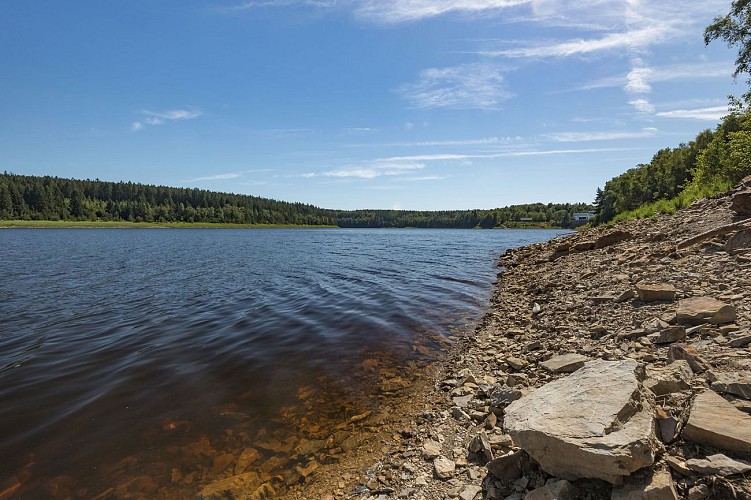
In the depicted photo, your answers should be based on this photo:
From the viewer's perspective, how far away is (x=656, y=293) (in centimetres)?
1019

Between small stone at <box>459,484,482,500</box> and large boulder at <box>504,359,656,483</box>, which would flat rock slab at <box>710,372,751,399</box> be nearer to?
large boulder at <box>504,359,656,483</box>

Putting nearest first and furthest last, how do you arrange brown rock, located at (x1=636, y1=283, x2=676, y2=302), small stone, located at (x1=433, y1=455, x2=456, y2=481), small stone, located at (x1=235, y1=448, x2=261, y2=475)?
small stone, located at (x1=433, y1=455, x2=456, y2=481)
small stone, located at (x1=235, y1=448, x2=261, y2=475)
brown rock, located at (x1=636, y1=283, x2=676, y2=302)

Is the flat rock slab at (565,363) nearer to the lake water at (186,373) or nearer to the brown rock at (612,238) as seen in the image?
the lake water at (186,373)

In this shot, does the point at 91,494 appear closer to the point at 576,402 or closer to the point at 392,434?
the point at 392,434

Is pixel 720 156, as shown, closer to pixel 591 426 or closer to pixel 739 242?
pixel 739 242

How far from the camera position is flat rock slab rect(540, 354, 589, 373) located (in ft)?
25.9

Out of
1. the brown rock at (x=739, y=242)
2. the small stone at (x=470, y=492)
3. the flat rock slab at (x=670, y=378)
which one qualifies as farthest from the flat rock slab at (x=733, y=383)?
the brown rock at (x=739, y=242)

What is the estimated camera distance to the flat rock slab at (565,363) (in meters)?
7.88

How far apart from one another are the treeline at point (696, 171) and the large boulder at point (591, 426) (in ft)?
111

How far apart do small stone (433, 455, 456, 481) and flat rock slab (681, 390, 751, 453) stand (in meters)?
3.26

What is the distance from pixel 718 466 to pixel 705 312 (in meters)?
5.37

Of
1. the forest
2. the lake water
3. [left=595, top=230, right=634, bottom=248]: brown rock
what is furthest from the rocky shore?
the forest

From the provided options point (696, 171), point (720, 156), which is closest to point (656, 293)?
point (720, 156)

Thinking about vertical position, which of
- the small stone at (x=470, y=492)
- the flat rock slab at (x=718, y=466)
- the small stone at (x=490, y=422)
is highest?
the flat rock slab at (x=718, y=466)
